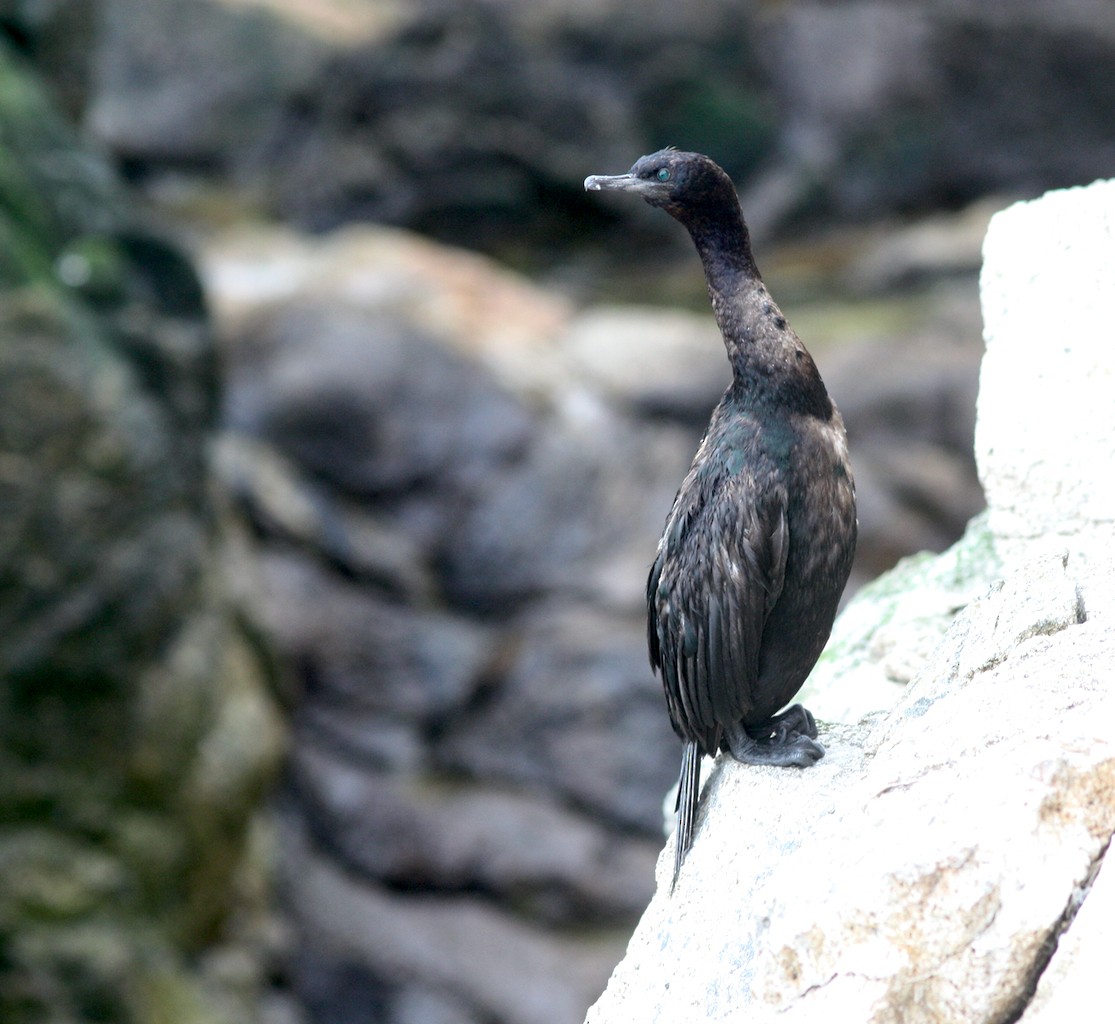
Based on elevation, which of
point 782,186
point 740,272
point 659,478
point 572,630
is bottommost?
point 740,272

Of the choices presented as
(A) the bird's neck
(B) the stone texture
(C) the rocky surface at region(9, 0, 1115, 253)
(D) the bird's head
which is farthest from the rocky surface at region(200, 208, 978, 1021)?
(D) the bird's head

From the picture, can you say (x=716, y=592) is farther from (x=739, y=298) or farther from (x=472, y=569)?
(x=472, y=569)

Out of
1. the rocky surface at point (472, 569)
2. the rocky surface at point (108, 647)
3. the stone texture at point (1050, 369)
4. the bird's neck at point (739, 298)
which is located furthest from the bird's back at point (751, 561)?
Result: the rocky surface at point (472, 569)

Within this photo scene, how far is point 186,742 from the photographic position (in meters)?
7.74

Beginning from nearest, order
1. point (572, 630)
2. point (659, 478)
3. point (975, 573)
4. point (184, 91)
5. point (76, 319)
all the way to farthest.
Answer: point (975, 573)
point (76, 319)
point (572, 630)
point (659, 478)
point (184, 91)

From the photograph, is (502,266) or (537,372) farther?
(502,266)

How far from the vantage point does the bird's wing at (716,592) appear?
330 cm

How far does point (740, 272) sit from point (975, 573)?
1.10m

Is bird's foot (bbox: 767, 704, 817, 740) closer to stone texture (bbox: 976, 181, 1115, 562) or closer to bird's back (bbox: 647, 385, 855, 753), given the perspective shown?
bird's back (bbox: 647, 385, 855, 753)

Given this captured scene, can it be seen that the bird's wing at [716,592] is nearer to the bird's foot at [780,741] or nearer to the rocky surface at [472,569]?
the bird's foot at [780,741]

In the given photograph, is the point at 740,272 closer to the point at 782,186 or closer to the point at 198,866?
the point at 198,866

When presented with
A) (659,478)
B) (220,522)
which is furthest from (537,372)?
(220,522)

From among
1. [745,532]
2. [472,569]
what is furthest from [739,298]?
[472,569]

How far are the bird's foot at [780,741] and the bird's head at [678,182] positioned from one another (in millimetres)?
1230
